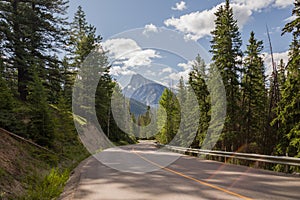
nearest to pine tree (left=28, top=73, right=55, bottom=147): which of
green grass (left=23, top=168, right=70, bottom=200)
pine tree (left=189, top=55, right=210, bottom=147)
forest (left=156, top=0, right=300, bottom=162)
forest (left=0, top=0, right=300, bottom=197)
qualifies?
forest (left=0, top=0, right=300, bottom=197)

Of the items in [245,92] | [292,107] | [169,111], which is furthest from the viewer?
[169,111]

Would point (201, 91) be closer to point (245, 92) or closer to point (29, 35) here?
point (245, 92)

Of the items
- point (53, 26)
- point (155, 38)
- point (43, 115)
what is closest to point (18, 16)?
point (53, 26)

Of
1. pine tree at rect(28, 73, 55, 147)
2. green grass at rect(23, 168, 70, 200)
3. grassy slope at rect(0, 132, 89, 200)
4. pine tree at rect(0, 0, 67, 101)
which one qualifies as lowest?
green grass at rect(23, 168, 70, 200)

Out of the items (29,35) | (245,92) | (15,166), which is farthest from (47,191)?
(245,92)

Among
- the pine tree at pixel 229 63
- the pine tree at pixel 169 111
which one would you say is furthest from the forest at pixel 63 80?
the pine tree at pixel 169 111

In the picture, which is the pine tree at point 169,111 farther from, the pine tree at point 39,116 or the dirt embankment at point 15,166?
the dirt embankment at point 15,166

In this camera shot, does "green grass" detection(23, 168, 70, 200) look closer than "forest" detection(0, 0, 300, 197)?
Yes

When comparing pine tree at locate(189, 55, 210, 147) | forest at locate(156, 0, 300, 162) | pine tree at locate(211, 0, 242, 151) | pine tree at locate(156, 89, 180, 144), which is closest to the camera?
forest at locate(156, 0, 300, 162)

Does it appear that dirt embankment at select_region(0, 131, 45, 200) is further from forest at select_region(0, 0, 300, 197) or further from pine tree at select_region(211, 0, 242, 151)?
pine tree at select_region(211, 0, 242, 151)

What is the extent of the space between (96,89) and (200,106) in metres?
15.0

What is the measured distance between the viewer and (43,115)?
14.0 metres

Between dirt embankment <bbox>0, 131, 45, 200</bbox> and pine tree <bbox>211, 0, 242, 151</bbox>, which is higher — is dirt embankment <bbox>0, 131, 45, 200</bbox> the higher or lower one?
the lower one

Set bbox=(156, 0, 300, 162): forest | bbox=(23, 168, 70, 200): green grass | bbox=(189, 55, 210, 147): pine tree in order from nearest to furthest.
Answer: bbox=(23, 168, 70, 200): green grass → bbox=(156, 0, 300, 162): forest → bbox=(189, 55, 210, 147): pine tree
